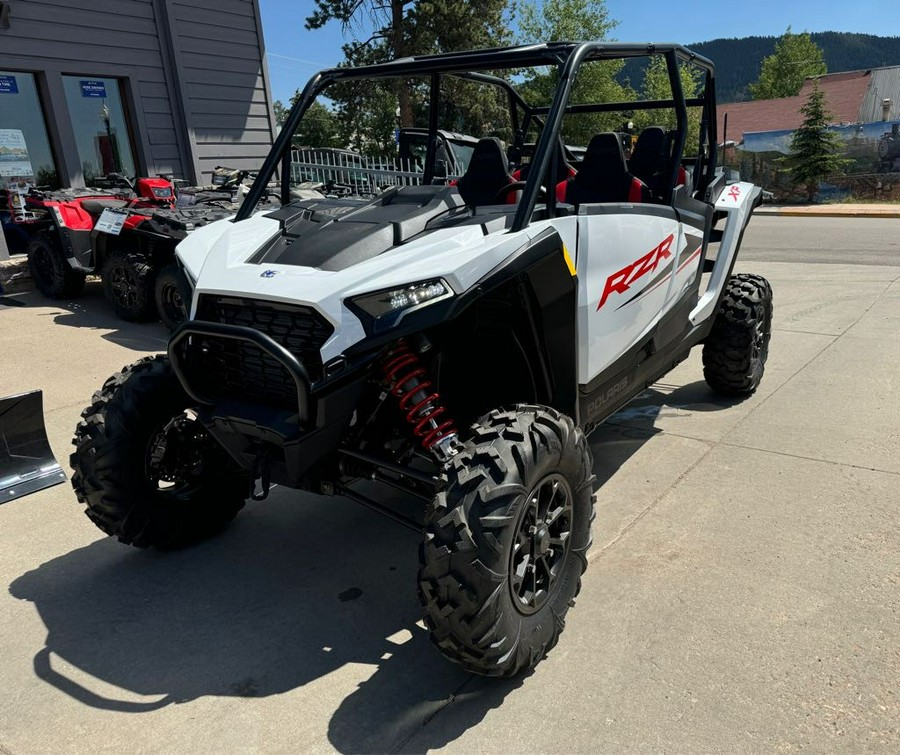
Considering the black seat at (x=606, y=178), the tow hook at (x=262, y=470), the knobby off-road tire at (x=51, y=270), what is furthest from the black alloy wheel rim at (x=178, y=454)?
the knobby off-road tire at (x=51, y=270)

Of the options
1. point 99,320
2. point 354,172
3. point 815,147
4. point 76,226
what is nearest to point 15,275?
point 76,226

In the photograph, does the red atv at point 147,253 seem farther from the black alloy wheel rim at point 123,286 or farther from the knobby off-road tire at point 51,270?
the knobby off-road tire at point 51,270

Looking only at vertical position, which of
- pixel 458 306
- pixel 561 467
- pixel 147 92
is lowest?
pixel 561 467

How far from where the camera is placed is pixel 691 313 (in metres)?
4.30

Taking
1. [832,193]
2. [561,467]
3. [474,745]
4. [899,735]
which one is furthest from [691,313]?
[832,193]

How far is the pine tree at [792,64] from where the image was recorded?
70.2m

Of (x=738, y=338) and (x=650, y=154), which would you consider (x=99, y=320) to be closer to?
(x=650, y=154)

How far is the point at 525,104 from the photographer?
4766mm

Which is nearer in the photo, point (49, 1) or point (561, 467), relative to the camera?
point (561, 467)

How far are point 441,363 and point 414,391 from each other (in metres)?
0.58

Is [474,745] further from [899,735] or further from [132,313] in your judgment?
[132,313]

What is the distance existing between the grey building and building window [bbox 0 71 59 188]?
1cm

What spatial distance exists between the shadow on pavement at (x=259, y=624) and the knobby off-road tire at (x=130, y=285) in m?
4.36

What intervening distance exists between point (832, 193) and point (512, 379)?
28402mm
